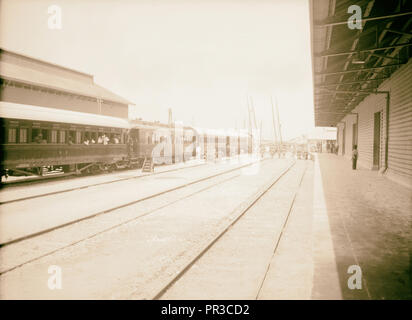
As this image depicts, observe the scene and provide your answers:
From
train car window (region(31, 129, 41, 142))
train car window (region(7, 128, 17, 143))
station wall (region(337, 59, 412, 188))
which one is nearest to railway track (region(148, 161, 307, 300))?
station wall (region(337, 59, 412, 188))

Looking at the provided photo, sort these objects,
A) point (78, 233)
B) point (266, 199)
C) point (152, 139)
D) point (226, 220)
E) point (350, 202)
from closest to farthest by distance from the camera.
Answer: point (78, 233) < point (226, 220) < point (350, 202) < point (266, 199) < point (152, 139)

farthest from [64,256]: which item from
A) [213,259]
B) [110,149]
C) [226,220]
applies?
[110,149]

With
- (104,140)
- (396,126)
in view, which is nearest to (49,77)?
(104,140)

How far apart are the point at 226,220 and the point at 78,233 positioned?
340 centimetres

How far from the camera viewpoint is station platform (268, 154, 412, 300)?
4379 mm

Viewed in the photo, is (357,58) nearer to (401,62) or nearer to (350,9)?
(401,62)

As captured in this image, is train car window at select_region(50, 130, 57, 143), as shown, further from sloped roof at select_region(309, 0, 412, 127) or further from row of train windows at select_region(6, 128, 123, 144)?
sloped roof at select_region(309, 0, 412, 127)

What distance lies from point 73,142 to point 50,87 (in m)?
14.3

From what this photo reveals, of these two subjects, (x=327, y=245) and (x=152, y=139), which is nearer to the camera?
(x=327, y=245)

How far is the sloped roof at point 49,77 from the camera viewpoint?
28039 millimetres

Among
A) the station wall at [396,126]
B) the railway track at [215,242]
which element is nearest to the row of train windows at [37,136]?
the railway track at [215,242]

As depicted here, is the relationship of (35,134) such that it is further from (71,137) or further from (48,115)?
(71,137)

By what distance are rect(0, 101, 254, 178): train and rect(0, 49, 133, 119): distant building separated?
916 cm
